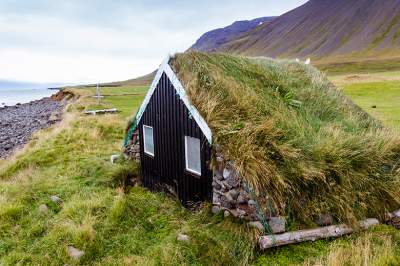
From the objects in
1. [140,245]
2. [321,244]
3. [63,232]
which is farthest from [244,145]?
[63,232]

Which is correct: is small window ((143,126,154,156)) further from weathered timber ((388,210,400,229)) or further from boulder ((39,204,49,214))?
weathered timber ((388,210,400,229))

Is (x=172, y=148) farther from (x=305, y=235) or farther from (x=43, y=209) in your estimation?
(x=305, y=235)

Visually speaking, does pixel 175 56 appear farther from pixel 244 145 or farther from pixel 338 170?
pixel 338 170

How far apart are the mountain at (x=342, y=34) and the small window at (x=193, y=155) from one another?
119491 mm

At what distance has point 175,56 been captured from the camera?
9.84 metres

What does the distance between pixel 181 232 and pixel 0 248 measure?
422 cm

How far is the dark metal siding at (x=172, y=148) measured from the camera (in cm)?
841

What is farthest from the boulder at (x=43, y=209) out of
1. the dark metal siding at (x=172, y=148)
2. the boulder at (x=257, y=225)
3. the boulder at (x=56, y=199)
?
the boulder at (x=257, y=225)

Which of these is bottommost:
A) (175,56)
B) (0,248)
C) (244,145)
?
(0,248)

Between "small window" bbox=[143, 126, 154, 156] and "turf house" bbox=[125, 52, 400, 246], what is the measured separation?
324 mm

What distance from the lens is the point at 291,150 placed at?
23.5ft

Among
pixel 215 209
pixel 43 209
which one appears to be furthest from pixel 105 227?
pixel 215 209

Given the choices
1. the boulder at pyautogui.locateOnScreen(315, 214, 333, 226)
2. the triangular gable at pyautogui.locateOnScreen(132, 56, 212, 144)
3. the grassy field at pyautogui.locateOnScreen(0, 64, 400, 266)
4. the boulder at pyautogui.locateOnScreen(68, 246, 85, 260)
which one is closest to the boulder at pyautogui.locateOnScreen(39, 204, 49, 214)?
the grassy field at pyautogui.locateOnScreen(0, 64, 400, 266)

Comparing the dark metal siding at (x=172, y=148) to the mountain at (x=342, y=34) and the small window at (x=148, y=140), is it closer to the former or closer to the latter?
the small window at (x=148, y=140)
